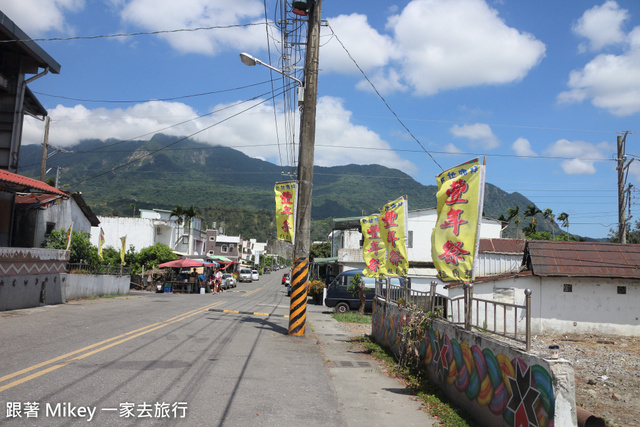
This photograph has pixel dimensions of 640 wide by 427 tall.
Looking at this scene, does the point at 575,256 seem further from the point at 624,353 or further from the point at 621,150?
the point at 621,150

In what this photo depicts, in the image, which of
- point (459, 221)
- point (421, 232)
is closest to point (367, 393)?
point (459, 221)

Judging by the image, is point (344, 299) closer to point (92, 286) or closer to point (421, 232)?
point (92, 286)

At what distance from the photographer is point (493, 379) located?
19.1ft

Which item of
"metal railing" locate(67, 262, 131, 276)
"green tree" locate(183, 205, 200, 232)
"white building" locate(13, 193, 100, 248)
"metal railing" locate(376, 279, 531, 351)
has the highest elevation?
"green tree" locate(183, 205, 200, 232)

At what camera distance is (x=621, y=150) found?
24469 millimetres

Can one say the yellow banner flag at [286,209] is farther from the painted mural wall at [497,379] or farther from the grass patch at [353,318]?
the painted mural wall at [497,379]

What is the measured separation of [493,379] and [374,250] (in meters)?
9.24

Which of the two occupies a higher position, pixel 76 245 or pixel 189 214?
pixel 189 214

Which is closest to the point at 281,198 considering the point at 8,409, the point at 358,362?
the point at 358,362

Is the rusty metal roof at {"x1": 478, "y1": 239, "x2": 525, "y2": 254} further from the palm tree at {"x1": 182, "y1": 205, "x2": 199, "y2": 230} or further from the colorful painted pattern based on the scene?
the palm tree at {"x1": 182, "y1": 205, "x2": 199, "y2": 230}

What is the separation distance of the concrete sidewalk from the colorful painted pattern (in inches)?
26.4

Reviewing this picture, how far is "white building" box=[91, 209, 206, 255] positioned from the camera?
53406 millimetres

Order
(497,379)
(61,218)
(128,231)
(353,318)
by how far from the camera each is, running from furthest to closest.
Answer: (128,231)
(61,218)
(353,318)
(497,379)

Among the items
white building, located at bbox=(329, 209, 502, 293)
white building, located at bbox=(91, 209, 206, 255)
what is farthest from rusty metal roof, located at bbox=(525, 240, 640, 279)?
white building, located at bbox=(91, 209, 206, 255)
